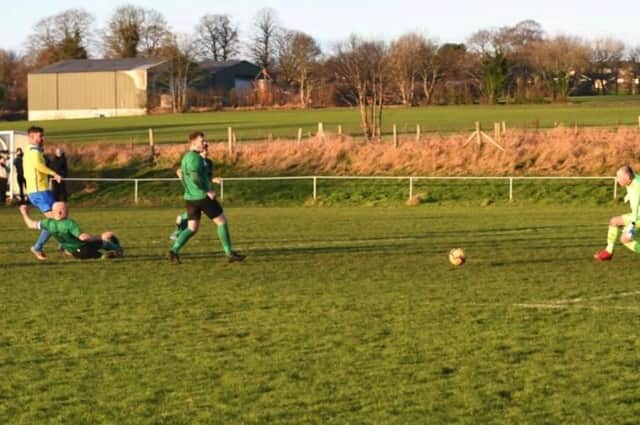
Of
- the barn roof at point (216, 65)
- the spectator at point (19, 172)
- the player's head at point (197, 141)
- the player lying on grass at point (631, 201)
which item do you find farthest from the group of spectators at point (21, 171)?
the barn roof at point (216, 65)

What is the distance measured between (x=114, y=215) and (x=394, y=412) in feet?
75.0

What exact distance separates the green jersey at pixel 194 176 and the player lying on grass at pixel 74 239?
65.8 inches

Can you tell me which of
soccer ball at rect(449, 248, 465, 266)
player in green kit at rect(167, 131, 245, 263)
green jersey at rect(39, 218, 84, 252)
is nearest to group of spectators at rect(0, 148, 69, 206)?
green jersey at rect(39, 218, 84, 252)

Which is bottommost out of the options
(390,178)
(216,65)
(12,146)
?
(390,178)

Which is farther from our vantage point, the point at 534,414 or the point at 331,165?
the point at 331,165

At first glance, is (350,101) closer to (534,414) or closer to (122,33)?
(122,33)

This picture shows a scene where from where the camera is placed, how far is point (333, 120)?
76250 millimetres

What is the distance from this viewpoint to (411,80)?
9400 centimetres

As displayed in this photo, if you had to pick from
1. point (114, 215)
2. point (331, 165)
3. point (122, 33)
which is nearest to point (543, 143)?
point (331, 165)

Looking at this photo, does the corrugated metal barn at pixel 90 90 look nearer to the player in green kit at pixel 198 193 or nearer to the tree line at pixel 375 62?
the tree line at pixel 375 62

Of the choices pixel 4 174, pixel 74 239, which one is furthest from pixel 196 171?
pixel 4 174

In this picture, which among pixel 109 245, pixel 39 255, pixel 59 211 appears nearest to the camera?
pixel 59 211

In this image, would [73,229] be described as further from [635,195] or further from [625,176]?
[635,195]

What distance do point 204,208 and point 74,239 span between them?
2008 millimetres
